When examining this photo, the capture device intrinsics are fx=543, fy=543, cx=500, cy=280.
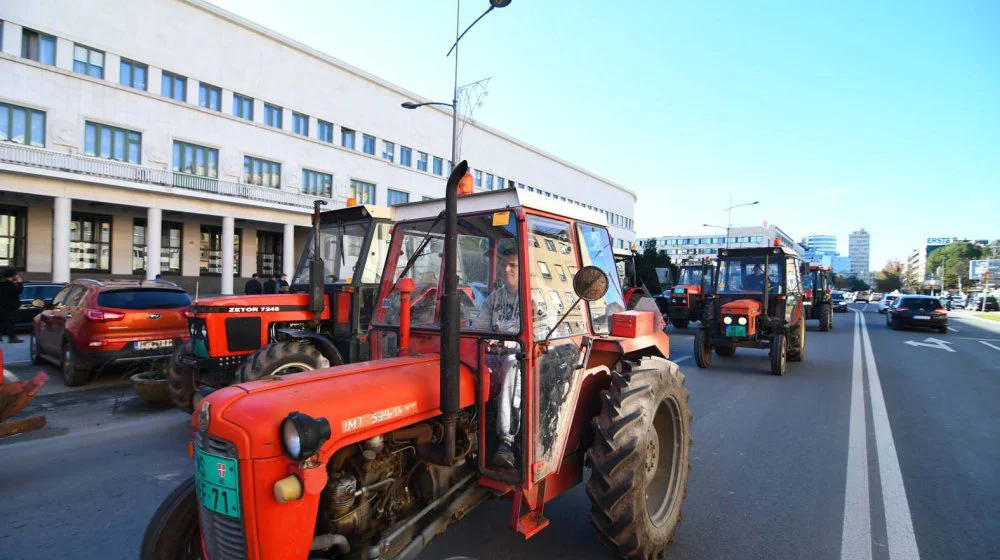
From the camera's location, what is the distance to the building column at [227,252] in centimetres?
2984

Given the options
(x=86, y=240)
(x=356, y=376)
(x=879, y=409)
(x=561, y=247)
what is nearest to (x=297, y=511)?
(x=356, y=376)

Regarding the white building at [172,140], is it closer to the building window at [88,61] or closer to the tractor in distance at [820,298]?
the building window at [88,61]

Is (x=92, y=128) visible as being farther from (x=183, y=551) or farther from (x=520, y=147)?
(x=520, y=147)

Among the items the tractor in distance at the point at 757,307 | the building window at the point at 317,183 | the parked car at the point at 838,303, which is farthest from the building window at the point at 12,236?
the parked car at the point at 838,303

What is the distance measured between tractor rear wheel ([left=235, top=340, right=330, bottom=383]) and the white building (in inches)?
513

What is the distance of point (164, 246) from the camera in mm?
30125

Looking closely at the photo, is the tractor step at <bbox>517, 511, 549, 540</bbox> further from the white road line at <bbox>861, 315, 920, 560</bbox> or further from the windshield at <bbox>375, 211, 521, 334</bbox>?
the white road line at <bbox>861, 315, 920, 560</bbox>

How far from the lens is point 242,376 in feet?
16.8

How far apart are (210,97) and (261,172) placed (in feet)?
15.2

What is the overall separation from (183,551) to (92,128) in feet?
96.5

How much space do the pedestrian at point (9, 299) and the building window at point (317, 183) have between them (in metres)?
22.6

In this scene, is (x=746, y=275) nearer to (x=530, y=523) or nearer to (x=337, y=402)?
(x=530, y=523)

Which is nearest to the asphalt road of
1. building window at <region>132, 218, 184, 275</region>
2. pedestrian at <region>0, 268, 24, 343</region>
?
pedestrian at <region>0, 268, 24, 343</region>

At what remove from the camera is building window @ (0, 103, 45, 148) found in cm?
2245
